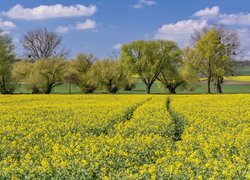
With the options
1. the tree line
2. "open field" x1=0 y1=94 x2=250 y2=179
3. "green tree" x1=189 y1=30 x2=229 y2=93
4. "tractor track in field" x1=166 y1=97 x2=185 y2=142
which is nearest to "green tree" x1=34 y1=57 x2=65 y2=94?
the tree line

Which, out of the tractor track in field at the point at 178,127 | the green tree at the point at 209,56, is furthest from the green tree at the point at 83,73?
the tractor track in field at the point at 178,127

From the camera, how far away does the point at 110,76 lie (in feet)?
232

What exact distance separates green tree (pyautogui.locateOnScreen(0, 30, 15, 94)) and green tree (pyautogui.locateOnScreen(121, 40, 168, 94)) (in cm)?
1689

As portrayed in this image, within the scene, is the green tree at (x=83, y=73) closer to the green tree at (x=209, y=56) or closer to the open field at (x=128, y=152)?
the green tree at (x=209, y=56)

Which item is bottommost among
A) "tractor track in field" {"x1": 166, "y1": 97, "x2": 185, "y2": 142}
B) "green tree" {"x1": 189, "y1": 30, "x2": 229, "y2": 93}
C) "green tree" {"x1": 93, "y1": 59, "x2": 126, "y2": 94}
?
"tractor track in field" {"x1": 166, "y1": 97, "x2": 185, "y2": 142}

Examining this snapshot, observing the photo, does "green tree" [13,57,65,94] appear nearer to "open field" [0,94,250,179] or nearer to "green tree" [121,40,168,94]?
"green tree" [121,40,168,94]

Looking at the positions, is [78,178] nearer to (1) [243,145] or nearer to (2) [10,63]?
(1) [243,145]

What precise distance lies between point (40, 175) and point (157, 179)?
2.02 metres

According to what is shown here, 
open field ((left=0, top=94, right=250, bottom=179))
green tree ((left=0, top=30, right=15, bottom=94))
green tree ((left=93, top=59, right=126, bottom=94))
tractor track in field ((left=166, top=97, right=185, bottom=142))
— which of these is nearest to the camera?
open field ((left=0, top=94, right=250, bottom=179))

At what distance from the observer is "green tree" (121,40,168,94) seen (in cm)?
6744

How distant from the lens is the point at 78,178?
758 cm

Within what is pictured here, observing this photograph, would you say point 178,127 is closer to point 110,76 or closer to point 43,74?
point 110,76

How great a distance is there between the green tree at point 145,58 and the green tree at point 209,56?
194 inches

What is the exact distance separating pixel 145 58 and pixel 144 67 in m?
1.34
